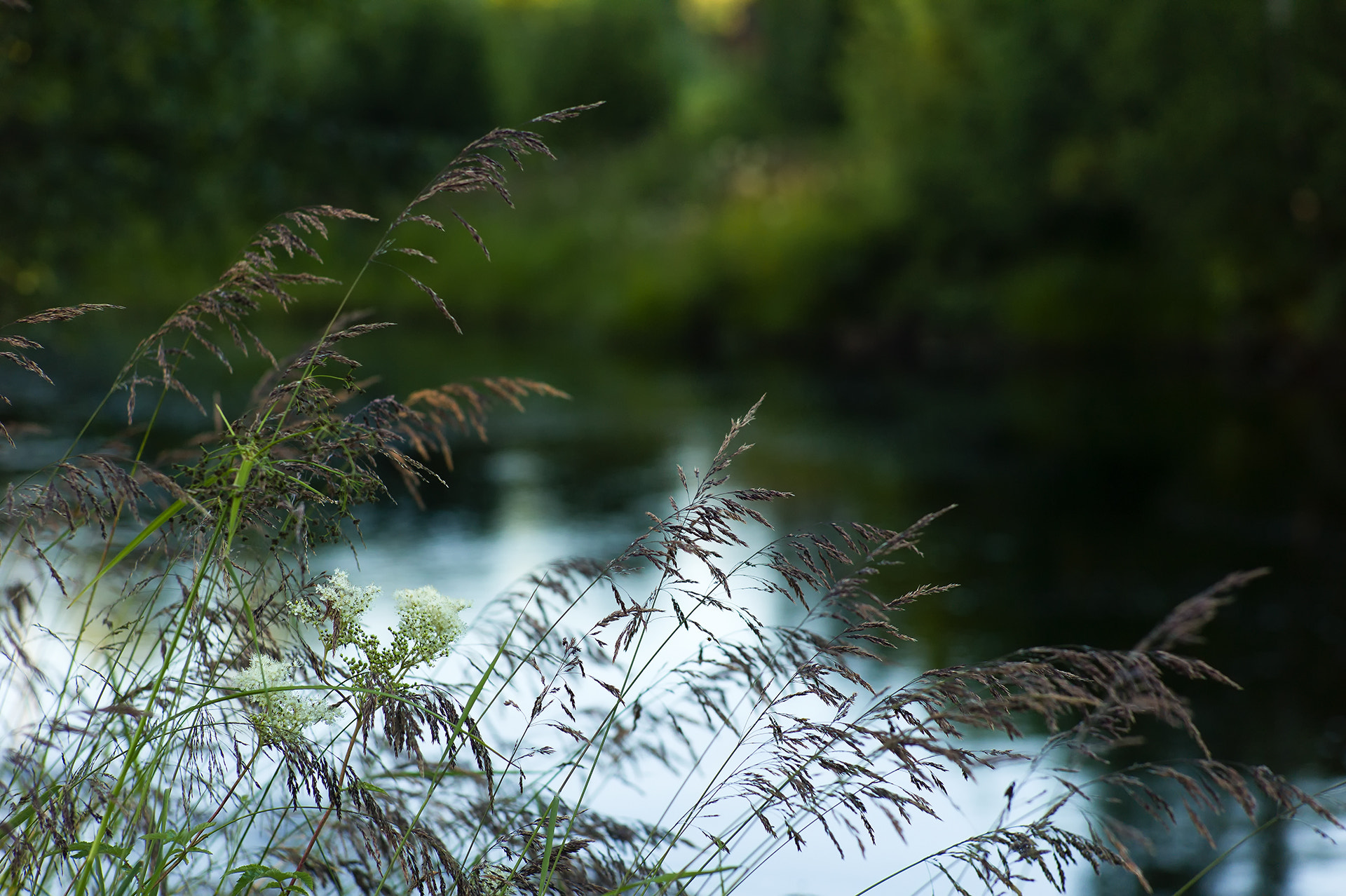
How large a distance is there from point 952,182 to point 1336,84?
21.7 feet

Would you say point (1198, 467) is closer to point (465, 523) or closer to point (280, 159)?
point (465, 523)

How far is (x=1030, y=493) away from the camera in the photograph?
949 centimetres

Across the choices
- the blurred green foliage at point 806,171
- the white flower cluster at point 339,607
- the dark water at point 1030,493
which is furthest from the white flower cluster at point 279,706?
the blurred green foliage at point 806,171

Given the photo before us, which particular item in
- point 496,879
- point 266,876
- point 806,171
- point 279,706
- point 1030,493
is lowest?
point 1030,493

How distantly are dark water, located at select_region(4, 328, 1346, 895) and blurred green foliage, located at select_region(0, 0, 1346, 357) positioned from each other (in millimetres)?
1592

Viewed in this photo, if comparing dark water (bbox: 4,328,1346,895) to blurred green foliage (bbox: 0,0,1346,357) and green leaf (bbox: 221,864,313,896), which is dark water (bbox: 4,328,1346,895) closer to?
blurred green foliage (bbox: 0,0,1346,357)

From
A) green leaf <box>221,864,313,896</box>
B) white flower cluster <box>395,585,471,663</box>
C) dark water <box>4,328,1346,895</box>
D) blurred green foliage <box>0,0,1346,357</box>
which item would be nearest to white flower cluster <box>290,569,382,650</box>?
white flower cluster <box>395,585,471,663</box>

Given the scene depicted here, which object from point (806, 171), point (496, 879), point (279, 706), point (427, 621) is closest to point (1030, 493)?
point (496, 879)

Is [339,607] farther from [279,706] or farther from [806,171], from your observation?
[806,171]

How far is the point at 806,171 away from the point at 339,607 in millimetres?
21440

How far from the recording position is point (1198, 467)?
32.9 feet

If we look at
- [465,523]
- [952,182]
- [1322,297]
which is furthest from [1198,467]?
[952,182]

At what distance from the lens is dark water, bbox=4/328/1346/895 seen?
5488 millimetres

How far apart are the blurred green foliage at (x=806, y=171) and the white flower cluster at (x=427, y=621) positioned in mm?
5012
